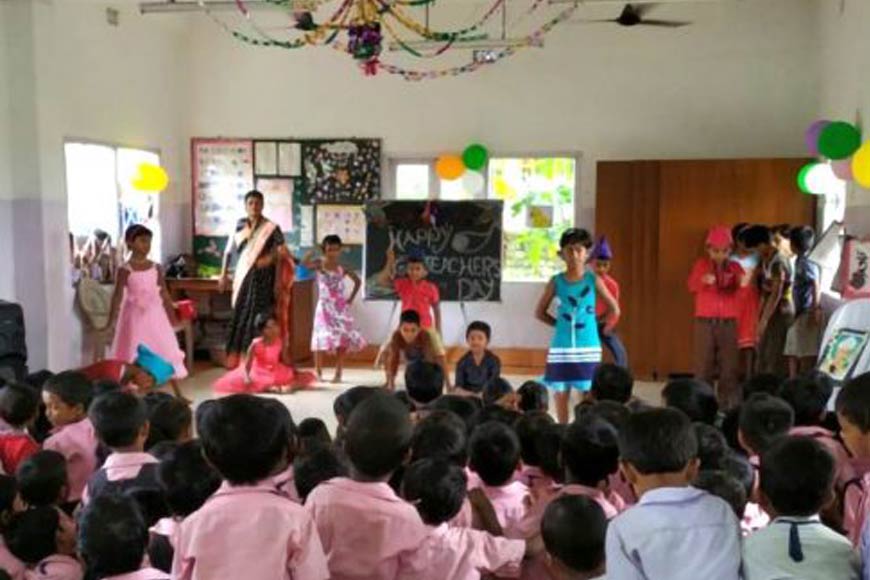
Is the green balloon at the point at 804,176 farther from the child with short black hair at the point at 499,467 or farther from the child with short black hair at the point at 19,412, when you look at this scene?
the child with short black hair at the point at 19,412

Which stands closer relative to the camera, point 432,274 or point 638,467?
point 638,467

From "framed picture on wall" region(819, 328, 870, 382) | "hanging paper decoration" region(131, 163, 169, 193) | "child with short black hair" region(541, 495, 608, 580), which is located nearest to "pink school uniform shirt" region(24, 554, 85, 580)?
"child with short black hair" region(541, 495, 608, 580)

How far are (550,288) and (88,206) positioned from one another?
4148mm

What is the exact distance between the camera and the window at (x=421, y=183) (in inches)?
326

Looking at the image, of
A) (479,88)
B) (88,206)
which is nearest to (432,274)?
(479,88)

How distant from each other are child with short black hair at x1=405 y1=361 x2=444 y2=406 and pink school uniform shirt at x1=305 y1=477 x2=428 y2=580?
1.88 metres

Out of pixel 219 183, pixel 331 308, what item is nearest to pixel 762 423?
pixel 331 308

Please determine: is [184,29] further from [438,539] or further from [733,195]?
[438,539]

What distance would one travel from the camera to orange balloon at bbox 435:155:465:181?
26.3 feet

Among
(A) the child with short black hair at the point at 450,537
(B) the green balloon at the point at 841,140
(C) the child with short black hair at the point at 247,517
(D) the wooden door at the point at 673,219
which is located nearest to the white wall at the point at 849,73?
(B) the green balloon at the point at 841,140

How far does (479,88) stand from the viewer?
26.6 feet

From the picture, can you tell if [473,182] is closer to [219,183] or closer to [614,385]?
[219,183]

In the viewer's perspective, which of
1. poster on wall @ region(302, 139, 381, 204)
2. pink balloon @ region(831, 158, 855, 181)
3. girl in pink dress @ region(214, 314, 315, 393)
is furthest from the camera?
poster on wall @ region(302, 139, 381, 204)

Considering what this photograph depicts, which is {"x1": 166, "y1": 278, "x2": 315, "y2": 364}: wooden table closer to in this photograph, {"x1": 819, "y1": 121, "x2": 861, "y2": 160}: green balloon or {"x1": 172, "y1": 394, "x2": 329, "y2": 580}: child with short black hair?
{"x1": 819, "y1": 121, "x2": 861, "y2": 160}: green balloon
